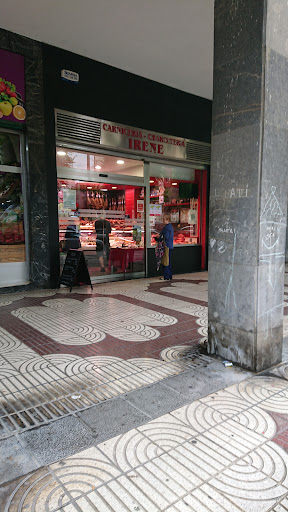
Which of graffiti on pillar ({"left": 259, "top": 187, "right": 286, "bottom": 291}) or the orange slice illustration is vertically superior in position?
the orange slice illustration

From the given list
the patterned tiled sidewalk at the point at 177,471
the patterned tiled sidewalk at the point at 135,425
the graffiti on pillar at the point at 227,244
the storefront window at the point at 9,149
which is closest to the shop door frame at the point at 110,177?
the storefront window at the point at 9,149

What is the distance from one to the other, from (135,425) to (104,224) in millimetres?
6274

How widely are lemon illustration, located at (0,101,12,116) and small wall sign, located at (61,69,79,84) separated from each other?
1.32 meters

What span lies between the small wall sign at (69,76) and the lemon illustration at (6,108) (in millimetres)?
1325

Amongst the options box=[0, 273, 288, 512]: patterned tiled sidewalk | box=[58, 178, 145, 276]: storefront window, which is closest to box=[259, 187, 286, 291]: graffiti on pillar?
box=[0, 273, 288, 512]: patterned tiled sidewalk

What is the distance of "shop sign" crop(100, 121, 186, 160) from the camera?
25.7 ft

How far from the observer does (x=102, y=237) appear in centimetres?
827

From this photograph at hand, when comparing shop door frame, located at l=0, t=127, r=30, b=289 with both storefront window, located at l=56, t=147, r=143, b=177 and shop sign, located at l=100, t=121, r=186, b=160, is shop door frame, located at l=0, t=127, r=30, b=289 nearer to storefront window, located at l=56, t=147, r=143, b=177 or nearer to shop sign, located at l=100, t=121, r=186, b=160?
storefront window, located at l=56, t=147, r=143, b=177

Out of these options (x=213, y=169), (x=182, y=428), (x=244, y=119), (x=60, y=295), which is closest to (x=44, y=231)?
(x=60, y=295)

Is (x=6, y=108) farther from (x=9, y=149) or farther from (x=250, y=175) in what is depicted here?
(x=250, y=175)

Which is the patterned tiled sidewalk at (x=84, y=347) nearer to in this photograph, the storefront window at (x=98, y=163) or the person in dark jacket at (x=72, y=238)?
the person in dark jacket at (x=72, y=238)

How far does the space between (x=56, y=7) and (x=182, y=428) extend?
6.57 m

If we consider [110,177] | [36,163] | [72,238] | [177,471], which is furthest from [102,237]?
[177,471]

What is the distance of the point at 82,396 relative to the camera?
2.79 meters
